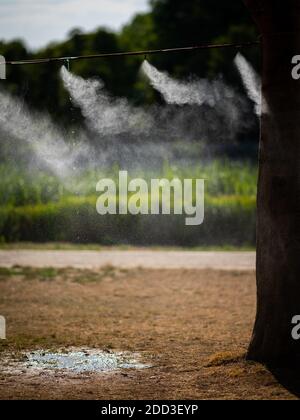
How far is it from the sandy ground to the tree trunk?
270 inches

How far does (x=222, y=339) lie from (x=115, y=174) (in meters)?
10.3

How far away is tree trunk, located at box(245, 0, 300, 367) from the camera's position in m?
6.23

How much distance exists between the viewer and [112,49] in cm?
4175

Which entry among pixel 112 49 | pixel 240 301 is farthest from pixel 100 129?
pixel 112 49

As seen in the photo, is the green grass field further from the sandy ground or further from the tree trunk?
the tree trunk

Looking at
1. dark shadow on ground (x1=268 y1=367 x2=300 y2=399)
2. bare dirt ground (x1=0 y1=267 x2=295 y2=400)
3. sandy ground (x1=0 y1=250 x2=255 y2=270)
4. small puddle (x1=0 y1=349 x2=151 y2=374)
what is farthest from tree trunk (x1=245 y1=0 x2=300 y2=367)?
sandy ground (x1=0 y1=250 x2=255 y2=270)

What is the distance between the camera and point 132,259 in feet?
47.3

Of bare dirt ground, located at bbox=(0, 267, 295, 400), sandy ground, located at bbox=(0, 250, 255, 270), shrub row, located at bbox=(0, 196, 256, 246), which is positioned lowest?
bare dirt ground, located at bbox=(0, 267, 295, 400)

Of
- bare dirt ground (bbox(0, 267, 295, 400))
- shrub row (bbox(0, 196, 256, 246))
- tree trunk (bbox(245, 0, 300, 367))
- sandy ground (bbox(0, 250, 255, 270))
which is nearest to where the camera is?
bare dirt ground (bbox(0, 267, 295, 400))

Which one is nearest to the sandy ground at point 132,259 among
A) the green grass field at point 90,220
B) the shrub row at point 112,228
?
the green grass field at point 90,220

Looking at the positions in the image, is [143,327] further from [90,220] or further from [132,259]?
[90,220]

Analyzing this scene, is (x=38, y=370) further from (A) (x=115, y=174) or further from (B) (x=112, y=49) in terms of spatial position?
(B) (x=112, y=49)

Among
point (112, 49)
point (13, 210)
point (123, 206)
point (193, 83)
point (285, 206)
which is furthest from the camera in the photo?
point (112, 49)

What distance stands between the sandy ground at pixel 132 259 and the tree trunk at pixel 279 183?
6868mm
